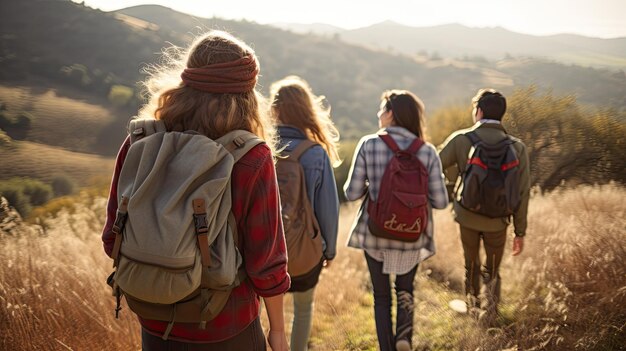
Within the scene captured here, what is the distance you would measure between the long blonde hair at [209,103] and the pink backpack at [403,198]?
141 centimetres

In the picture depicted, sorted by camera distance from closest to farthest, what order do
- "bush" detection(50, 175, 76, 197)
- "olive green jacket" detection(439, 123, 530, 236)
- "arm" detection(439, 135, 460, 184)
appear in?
"olive green jacket" detection(439, 123, 530, 236)
"arm" detection(439, 135, 460, 184)
"bush" detection(50, 175, 76, 197)

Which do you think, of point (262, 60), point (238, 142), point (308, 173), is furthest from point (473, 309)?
point (262, 60)

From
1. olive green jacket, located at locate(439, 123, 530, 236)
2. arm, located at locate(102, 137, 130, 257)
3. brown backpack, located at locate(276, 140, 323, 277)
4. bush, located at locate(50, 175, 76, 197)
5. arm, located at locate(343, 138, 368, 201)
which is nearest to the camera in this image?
arm, located at locate(102, 137, 130, 257)

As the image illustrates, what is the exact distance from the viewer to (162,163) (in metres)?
1.21

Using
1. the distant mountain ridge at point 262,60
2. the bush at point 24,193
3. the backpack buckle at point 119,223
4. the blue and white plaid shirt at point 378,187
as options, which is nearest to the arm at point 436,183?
the blue and white plaid shirt at point 378,187

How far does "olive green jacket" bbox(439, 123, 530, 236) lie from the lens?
320 centimetres

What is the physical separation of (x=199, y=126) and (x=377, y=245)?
1.80m

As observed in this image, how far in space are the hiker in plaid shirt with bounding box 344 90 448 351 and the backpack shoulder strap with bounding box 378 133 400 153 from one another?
0.02m

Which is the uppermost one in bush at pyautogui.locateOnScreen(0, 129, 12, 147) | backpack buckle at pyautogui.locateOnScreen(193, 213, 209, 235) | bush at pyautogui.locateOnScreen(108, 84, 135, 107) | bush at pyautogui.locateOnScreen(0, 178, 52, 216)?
backpack buckle at pyautogui.locateOnScreen(193, 213, 209, 235)

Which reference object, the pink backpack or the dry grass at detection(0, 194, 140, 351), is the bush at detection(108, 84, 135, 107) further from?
the pink backpack

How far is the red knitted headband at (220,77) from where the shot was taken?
1.34 metres

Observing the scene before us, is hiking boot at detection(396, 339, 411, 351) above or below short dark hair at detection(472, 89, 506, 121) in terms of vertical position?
below

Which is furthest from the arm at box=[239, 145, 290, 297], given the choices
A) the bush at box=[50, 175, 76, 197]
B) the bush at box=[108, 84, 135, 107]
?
the bush at box=[108, 84, 135, 107]

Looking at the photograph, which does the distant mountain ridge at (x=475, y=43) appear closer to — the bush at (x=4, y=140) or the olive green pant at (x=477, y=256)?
the olive green pant at (x=477, y=256)
